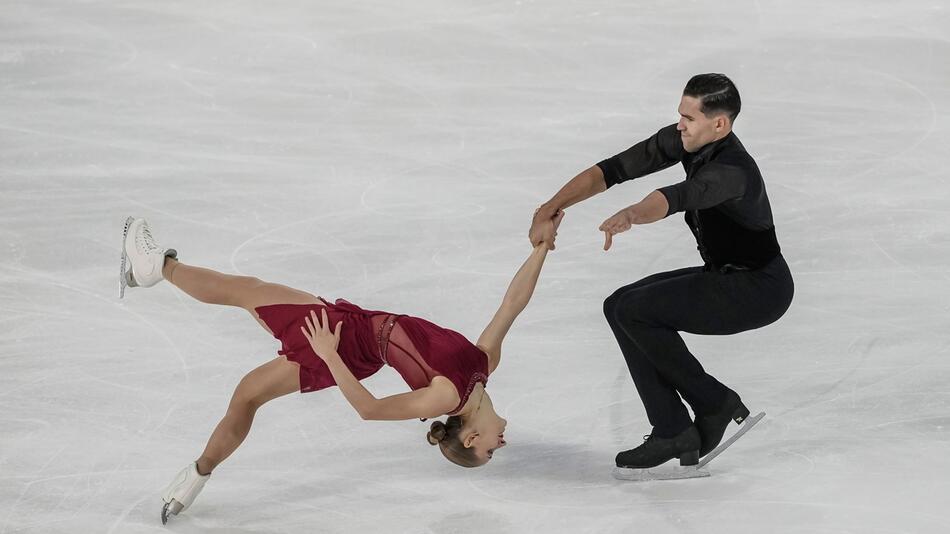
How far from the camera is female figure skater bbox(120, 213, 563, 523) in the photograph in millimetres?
4195

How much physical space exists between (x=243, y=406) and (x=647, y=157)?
1700mm

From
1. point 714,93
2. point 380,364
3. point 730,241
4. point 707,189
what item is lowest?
point 380,364

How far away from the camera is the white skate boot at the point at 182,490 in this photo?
4301 mm

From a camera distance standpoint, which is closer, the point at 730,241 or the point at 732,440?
the point at 730,241

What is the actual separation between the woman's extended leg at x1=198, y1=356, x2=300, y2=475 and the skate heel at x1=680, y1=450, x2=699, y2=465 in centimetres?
142

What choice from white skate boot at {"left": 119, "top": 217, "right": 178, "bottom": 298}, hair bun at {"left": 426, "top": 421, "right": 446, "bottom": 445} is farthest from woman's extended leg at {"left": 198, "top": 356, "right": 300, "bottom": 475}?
white skate boot at {"left": 119, "top": 217, "right": 178, "bottom": 298}

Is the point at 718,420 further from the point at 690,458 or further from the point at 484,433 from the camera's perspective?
the point at 484,433

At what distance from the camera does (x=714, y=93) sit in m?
4.38

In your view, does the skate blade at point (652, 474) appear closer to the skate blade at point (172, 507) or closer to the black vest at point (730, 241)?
the black vest at point (730, 241)

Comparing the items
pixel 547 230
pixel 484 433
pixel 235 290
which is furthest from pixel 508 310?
pixel 235 290

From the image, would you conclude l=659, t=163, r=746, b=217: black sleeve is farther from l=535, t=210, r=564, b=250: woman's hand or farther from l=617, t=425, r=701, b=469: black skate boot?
l=617, t=425, r=701, b=469: black skate boot

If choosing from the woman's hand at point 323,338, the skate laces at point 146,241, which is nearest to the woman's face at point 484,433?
the woman's hand at point 323,338

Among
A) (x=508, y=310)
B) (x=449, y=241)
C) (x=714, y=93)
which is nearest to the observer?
(x=714, y=93)

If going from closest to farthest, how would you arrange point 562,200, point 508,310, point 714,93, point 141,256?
point 714,93
point 508,310
point 562,200
point 141,256
